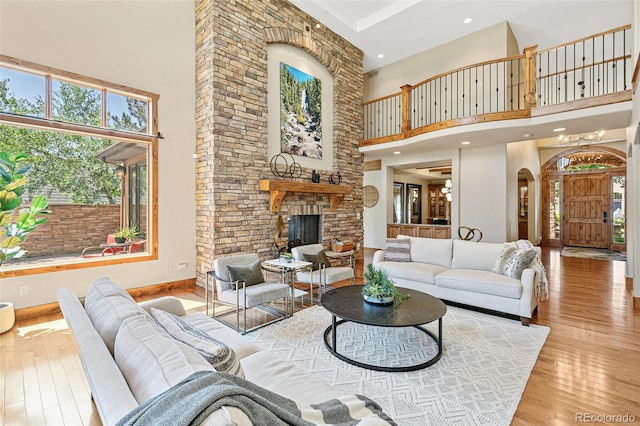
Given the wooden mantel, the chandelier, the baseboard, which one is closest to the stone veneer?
the wooden mantel

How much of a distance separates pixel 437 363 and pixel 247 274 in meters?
2.21

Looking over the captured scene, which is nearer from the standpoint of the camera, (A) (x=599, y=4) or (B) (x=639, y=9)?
(B) (x=639, y=9)

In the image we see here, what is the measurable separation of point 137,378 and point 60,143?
4.49 metres

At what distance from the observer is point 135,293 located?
183 inches

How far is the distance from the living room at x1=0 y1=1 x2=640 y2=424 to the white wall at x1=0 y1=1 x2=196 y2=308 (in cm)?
1

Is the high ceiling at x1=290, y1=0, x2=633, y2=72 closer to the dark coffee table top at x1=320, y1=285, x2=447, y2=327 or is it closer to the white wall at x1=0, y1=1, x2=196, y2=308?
the white wall at x1=0, y1=1, x2=196, y2=308

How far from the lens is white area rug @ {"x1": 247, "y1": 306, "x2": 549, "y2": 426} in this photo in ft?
7.04

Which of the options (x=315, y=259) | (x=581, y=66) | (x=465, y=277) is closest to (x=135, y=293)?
(x=315, y=259)

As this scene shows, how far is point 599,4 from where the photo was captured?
241 inches

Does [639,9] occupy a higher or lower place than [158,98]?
higher

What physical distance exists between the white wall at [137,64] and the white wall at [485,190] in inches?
246

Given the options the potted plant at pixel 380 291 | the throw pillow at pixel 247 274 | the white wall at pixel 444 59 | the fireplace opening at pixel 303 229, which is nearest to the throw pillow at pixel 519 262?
the potted plant at pixel 380 291

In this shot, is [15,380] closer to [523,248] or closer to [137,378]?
[137,378]

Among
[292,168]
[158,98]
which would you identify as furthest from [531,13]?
[158,98]
